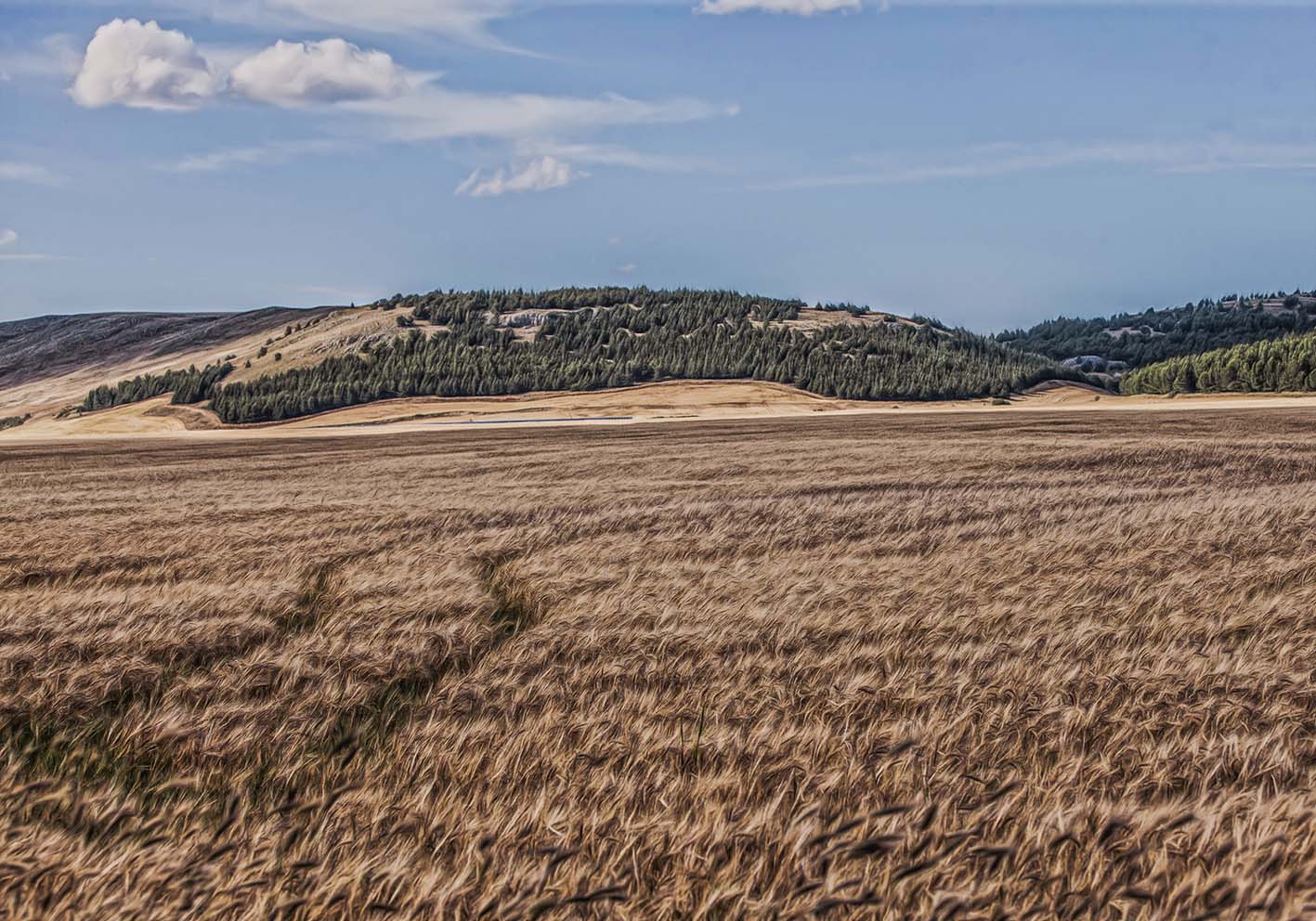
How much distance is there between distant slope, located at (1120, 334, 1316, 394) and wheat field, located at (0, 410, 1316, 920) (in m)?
123

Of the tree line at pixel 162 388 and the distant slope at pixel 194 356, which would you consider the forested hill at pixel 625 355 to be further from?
A: the distant slope at pixel 194 356

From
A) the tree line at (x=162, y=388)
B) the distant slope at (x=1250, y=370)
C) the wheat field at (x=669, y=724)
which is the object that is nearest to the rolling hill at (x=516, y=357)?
the tree line at (x=162, y=388)

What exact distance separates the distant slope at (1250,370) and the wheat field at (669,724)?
12316 cm

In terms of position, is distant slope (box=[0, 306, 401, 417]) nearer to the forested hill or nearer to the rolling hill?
the rolling hill

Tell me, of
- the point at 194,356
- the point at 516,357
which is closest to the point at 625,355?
the point at 516,357

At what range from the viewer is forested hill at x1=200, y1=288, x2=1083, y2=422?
131375 mm

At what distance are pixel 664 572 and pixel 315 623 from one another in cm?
414

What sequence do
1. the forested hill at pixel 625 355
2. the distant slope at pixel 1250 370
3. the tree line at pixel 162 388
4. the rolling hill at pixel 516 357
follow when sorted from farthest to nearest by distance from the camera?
the tree line at pixel 162 388 < the rolling hill at pixel 516 357 < the forested hill at pixel 625 355 < the distant slope at pixel 1250 370

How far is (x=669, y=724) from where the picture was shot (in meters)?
6.70

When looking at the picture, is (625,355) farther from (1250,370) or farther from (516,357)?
(1250,370)

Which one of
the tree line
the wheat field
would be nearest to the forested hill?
the tree line

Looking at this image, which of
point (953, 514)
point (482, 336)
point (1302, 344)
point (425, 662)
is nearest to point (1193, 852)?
point (425, 662)

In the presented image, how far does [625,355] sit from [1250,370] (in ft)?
277

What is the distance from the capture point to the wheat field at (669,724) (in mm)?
4664
